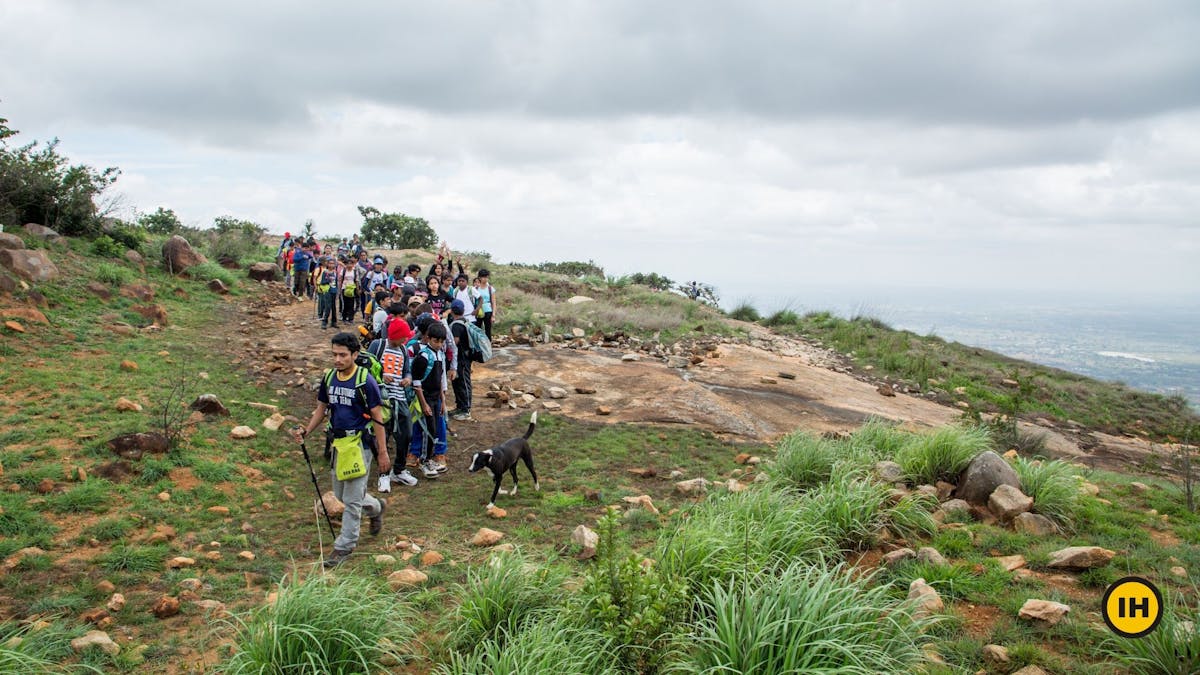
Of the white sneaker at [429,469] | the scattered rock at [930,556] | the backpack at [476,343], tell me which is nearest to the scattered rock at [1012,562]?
the scattered rock at [930,556]

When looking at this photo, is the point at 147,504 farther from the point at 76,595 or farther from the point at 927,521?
the point at 927,521

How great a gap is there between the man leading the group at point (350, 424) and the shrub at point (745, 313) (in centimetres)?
2228

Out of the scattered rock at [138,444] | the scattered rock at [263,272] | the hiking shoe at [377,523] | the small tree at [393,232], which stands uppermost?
the small tree at [393,232]

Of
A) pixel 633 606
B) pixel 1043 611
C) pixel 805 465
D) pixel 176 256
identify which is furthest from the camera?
pixel 176 256

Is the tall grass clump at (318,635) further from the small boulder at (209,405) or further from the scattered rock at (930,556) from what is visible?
the small boulder at (209,405)

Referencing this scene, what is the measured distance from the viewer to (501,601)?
14.0 feet

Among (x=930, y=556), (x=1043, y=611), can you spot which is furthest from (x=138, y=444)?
(x=1043, y=611)

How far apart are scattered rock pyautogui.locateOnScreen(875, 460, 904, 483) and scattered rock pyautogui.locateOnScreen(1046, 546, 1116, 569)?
197cm

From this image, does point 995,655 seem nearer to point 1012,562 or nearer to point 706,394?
point 1012,562

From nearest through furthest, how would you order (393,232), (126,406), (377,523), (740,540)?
(740,540) → (377,523) → (126,406) → (393,232)

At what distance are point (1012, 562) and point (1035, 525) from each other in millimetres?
980

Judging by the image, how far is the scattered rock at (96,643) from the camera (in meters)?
3.98

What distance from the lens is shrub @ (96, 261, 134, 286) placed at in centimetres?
1463

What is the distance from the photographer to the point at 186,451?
294 inches
